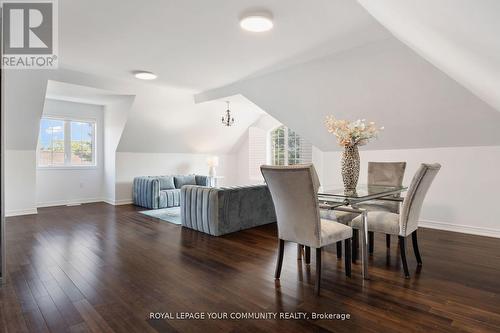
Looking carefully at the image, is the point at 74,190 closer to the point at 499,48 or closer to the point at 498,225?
the point at 499,48

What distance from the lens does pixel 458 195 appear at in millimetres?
4250

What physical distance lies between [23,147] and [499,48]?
6954mm

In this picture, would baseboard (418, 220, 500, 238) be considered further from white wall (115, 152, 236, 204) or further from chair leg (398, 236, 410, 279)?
white wall (115, 152, 236, 204)

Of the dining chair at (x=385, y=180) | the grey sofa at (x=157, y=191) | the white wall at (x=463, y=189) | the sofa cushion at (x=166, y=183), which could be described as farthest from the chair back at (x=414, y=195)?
the sofa cushion at (x=166, y=183)

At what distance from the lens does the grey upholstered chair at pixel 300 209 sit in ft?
7.24

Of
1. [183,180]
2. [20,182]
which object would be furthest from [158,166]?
[20,182]

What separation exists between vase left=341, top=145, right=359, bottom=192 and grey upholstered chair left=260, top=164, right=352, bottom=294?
0.65m

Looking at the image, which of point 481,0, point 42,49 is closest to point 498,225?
point 481,0

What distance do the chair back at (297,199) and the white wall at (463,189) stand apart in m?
3.21

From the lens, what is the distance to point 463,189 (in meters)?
4.21

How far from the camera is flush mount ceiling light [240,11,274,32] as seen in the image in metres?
2.74

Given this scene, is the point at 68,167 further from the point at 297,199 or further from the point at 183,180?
the point at 297,199

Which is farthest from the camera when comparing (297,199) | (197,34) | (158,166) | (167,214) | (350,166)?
(158,166)

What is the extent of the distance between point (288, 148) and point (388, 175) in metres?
4.43
